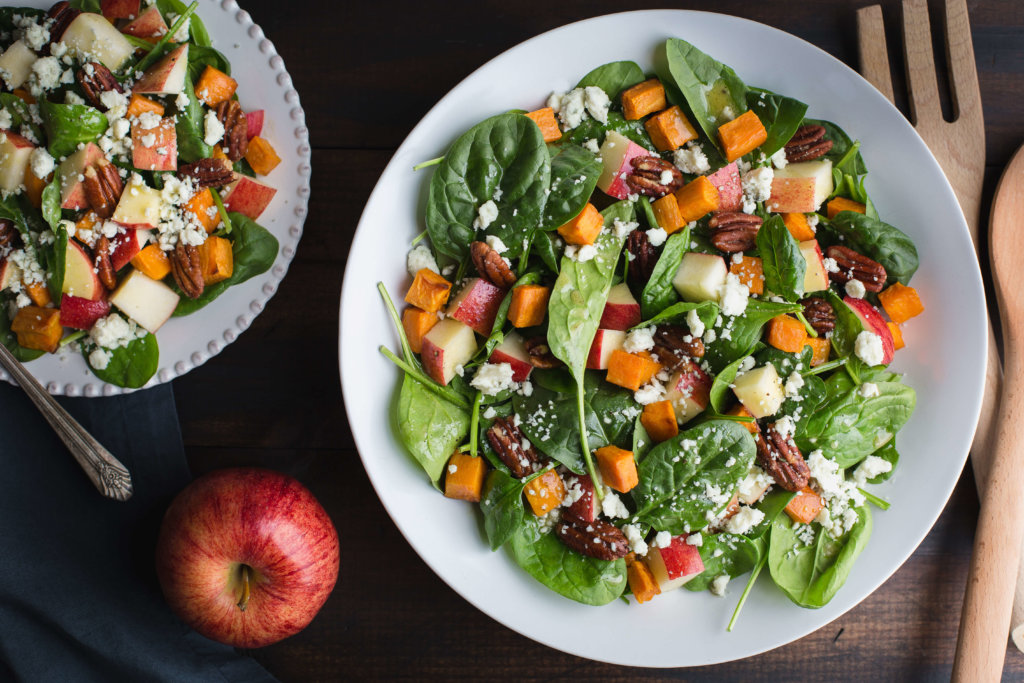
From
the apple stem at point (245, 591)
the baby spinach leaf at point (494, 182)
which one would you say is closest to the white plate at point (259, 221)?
the baby spinach leaf at point (494, 182)

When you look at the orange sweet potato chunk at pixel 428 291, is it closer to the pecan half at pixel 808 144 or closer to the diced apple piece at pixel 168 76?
the diced apple piece at pixel 168 76

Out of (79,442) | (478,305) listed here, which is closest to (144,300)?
(79,442)

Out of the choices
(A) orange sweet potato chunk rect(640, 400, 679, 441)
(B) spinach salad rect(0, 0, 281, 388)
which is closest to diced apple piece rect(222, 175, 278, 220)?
(B) spinach salad rect(0, 0, 281, 388)

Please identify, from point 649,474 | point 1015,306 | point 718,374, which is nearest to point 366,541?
point 649,474

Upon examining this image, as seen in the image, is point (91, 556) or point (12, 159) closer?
point (12, 159)

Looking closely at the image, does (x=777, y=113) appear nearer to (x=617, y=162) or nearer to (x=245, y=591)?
Result: (x=617, y=162)

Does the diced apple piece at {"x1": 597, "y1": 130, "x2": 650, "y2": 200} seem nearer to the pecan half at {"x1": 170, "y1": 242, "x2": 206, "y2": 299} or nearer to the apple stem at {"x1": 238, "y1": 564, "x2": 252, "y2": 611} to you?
the pecan half at {"x1": 170, "y1": 242, "x2": 206, "y2": 299}

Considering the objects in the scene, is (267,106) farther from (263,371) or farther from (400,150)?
(263,371)
